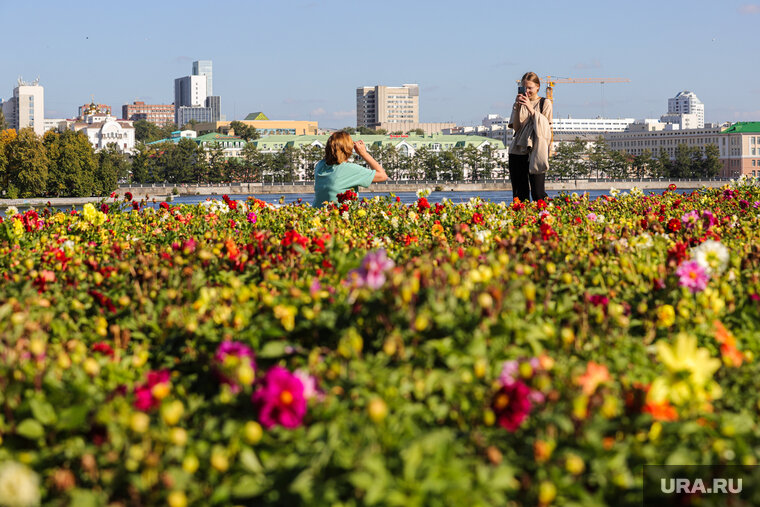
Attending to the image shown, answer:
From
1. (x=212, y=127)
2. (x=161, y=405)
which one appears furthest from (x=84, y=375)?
(x=212, y=127)

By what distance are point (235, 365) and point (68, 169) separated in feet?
262

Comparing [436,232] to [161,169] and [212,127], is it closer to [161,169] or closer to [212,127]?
[161,169]

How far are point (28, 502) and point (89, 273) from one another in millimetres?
2064

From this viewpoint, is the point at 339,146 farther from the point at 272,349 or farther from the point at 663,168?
the point at 663,168

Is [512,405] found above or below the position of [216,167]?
below

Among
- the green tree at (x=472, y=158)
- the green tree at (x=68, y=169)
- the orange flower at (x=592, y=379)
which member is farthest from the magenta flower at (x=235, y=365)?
the green tree at (x=472, y=158)

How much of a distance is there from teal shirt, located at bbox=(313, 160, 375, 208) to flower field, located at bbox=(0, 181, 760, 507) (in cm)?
393

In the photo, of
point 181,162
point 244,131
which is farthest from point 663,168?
point 244,131

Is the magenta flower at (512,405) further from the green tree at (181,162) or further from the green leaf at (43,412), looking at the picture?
the green tree at (181,162)

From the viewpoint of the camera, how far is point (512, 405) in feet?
6.07

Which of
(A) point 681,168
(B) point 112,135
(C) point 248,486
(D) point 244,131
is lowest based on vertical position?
(C) point 248,486

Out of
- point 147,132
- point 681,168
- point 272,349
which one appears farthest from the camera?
point 147,132

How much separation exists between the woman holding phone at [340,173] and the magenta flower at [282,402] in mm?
5275

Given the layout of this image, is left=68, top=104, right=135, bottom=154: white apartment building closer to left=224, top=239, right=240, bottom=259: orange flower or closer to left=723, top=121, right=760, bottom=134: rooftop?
left=723, top=121, right=760, bottom=134: rooftop
